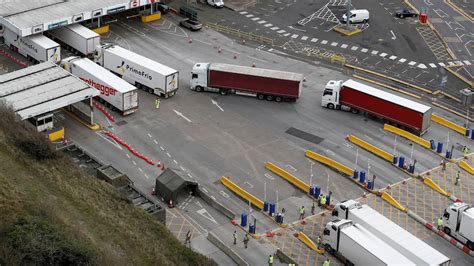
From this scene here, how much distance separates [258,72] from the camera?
102812 millimetres

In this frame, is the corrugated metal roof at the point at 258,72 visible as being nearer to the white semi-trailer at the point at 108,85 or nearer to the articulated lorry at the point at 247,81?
the articulated lorry at the point at 247,81

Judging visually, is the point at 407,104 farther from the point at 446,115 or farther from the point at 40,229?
the point at 40,229

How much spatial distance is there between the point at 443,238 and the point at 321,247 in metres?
12.6

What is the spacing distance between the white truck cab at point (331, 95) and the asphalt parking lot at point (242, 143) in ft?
4.69

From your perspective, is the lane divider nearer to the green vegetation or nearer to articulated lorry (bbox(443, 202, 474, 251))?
the green vegetation

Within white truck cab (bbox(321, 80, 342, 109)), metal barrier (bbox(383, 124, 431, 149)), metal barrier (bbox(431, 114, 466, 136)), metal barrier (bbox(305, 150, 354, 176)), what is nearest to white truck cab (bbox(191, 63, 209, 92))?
white truck cab (bbox(321, 80, 342, 109))

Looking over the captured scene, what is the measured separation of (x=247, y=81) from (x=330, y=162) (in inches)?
772

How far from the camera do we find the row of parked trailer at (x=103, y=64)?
323ft

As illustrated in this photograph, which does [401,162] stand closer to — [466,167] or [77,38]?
[466,167]

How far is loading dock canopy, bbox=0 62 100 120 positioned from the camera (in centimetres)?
9012

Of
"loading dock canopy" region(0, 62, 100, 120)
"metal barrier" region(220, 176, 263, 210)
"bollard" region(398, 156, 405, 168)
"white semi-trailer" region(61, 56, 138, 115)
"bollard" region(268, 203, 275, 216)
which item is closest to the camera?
"bollard" region(268, 203, 275, 216)

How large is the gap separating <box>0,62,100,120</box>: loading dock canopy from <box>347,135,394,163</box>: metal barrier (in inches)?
1226

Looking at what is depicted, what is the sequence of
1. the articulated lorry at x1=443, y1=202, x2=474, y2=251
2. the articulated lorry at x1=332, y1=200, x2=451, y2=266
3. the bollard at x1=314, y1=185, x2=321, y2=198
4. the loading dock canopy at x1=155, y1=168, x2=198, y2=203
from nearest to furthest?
the articulated lorry at x1=332, y1=200, x2=451, y2=266, the articulated lorry at x1=443, y1=202, x2=474, y2=251, the loading dock canopy at x1=155, y1=168, x2=198, y2=203, the bollard at x1=314, y1=185, x2=321, y2=198

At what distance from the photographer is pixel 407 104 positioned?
95375 millimetres
